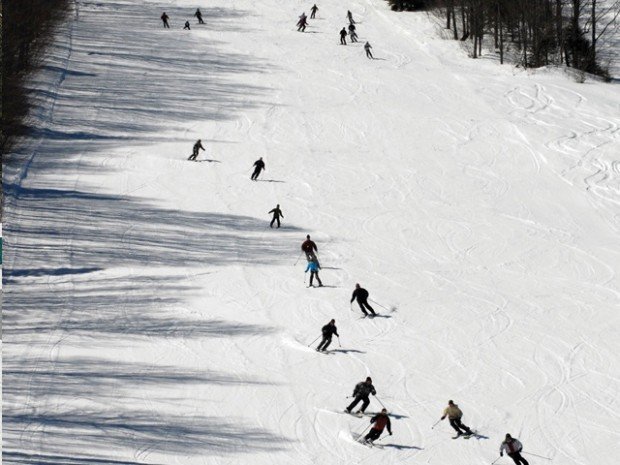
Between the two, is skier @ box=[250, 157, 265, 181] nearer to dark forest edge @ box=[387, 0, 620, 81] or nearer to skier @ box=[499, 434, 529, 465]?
skier @ box=[499, 434, 529, 465]

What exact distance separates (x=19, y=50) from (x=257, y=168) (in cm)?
1274

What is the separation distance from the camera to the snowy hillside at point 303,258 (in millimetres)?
20641

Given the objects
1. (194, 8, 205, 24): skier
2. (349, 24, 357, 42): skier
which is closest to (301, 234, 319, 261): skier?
(349, 24, 357, 42): skier

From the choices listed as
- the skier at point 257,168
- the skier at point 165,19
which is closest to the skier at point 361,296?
the skier at point 257,168

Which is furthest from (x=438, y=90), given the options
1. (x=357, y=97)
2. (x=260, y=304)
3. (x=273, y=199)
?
(x=260, y=304)

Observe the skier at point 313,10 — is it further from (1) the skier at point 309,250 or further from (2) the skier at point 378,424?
(2) the skier at point 378,424

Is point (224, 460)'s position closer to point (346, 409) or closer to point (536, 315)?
point (346, 409)

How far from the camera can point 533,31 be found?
53.2 m

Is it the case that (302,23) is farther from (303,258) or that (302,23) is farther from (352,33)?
(303,258)

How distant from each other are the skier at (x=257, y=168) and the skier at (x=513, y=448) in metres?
18.2

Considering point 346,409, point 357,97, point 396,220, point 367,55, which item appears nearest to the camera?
point 346,409

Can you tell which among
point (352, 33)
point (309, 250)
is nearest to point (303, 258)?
Result: point (309, 250)

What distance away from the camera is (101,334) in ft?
79.2

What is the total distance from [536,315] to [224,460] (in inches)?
424
